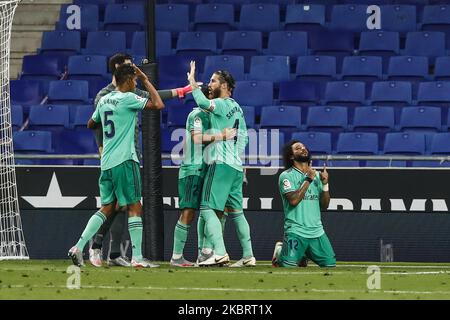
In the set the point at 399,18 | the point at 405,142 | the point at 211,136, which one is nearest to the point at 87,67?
the point at 399,18

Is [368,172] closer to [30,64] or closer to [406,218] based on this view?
[406,218]

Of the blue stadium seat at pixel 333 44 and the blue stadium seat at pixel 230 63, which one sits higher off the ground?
the blue stadium seat at pixel 333 44

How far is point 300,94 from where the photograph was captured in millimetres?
19781

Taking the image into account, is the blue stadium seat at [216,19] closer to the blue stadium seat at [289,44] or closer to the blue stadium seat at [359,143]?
the blue stadium seat at [289,44]

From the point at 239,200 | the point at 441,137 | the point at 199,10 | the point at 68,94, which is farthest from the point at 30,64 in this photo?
the point at 239,200

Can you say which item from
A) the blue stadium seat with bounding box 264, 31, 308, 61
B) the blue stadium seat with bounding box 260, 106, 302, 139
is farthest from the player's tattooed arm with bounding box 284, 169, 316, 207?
the blue stadium seat with bounding box 264, 31, 308, 61

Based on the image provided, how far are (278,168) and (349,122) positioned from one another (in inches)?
132

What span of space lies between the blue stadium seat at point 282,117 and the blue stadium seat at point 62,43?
144 inches

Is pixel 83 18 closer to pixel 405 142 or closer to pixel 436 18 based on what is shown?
pixel 436 18

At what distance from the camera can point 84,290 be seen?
9.66 meters

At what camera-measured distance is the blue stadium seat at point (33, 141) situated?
61.8 feet

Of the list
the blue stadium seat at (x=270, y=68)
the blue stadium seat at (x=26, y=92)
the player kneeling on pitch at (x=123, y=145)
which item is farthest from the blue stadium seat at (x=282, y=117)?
the player kneeling on pitch at (x=123, y=145)

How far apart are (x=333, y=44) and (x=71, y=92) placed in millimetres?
4097

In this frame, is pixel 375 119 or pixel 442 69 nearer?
pixel 375 119
